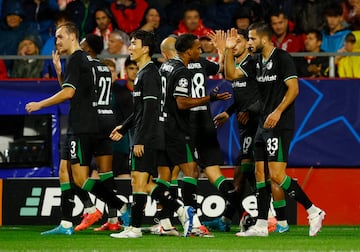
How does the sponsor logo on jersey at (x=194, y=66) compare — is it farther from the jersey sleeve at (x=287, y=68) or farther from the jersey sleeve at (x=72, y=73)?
the jersey sleeve at (x=72, y=73)

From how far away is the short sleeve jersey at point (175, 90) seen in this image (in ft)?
42.9

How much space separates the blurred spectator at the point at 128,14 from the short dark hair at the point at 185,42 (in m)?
6.07

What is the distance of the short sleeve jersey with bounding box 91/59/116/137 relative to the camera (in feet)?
45.0

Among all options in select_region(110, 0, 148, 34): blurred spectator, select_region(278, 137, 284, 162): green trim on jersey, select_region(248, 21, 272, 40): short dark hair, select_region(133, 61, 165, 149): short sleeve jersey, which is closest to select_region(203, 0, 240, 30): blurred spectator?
select_region(110, 0, 148, 34): blurred spectator

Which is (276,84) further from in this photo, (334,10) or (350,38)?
(334,10)

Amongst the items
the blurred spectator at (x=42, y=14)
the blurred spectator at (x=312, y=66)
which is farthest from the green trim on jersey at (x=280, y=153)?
the blurred spectator at (x=42, y=14)

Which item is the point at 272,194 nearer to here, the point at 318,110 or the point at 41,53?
the point at 318,110

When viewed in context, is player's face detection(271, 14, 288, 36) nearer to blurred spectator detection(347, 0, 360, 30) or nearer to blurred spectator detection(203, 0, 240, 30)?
blurred spectator detection(203, 0, 240, 30)

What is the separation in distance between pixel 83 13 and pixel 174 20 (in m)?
1.47

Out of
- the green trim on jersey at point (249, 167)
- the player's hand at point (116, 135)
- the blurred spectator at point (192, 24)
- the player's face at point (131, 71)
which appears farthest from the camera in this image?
the blurred spectator at point (192, 24)

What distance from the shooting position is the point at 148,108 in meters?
12.4

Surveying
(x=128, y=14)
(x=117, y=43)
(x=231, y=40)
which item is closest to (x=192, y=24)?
(x=128, y=14)

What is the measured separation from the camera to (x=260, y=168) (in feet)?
43.5

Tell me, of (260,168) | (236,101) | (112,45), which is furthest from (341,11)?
(260,168)
